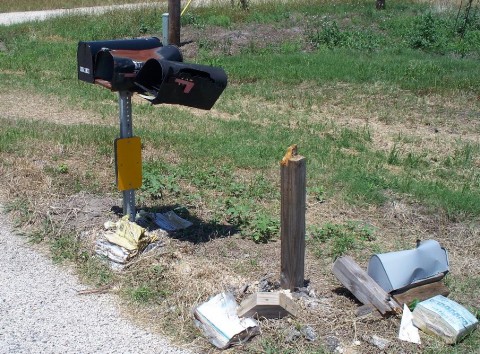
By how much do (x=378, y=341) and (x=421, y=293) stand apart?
0.63m

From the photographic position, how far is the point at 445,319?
4473 mm

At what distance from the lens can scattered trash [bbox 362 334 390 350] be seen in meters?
4.38

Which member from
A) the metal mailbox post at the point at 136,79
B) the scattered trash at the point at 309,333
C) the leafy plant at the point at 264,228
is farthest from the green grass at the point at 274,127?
the metal mailbox post at the point at 136,79

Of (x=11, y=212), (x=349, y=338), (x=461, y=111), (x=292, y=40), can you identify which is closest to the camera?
(x=349, y=338)

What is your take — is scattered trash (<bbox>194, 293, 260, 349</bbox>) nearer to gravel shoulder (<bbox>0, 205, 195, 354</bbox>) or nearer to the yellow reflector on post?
gravel shoulder (<bbox>0, 205, 195, 354</bbox>)

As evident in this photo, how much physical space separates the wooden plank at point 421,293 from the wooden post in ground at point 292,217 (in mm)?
655

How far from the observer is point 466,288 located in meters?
5.23

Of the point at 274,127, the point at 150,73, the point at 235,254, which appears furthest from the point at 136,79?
the point at 274,127

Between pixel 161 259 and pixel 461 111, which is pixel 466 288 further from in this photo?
pixel 461 111

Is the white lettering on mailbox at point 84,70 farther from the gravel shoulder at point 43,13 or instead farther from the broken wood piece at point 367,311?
the gravel shoulder at point 43,13

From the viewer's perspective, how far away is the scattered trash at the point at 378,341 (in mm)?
4376

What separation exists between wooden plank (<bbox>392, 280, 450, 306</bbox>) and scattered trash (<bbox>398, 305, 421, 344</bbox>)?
0.52 ft

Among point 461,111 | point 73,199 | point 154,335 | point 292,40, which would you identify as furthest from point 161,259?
point 292,40

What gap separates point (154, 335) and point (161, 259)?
885mm
